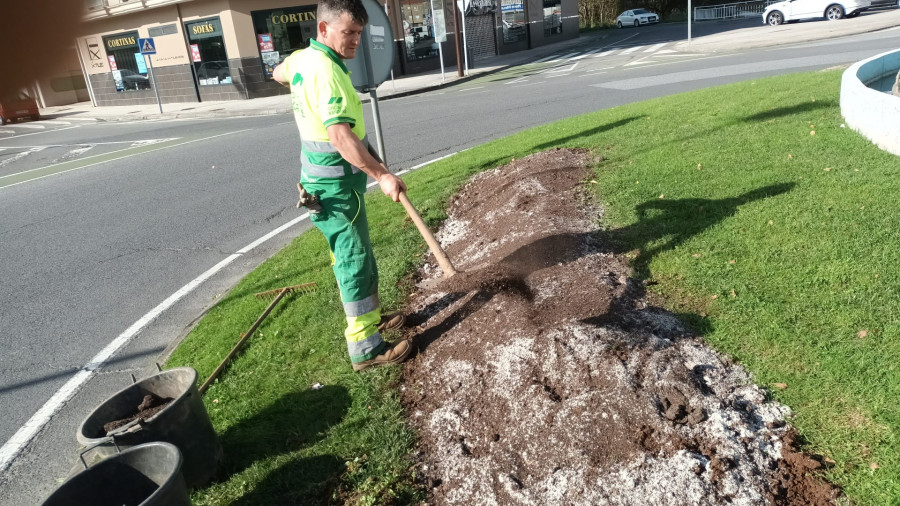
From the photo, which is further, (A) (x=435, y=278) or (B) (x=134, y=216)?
(B) (x=134, y=216)

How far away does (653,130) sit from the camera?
28.2 ft

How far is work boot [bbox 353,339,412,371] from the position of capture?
13.0 feet

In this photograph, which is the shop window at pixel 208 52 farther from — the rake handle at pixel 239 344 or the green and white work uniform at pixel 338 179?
the green and white work uniform at pixel 338 179

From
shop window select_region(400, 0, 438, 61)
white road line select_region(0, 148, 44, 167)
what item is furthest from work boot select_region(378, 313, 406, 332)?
shop window select_region(400, 0, 438, 61)

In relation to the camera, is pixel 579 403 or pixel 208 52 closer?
pixel 579 403

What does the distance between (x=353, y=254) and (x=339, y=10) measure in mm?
1424

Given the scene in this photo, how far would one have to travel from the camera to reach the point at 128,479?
9.21 ft

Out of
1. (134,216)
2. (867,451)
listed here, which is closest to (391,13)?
(134,216)

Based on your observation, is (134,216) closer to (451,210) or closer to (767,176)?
(451,210)

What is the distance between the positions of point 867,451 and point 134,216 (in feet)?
28.7

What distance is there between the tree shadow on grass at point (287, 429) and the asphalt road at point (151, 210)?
3.67 feet

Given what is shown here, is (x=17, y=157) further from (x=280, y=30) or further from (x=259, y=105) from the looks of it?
(x=280, y=30)

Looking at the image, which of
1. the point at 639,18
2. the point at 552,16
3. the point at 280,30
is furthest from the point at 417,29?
the point at 639,18

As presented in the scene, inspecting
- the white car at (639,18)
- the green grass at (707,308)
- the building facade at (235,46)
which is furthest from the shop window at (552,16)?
the green grass at (707,308)
